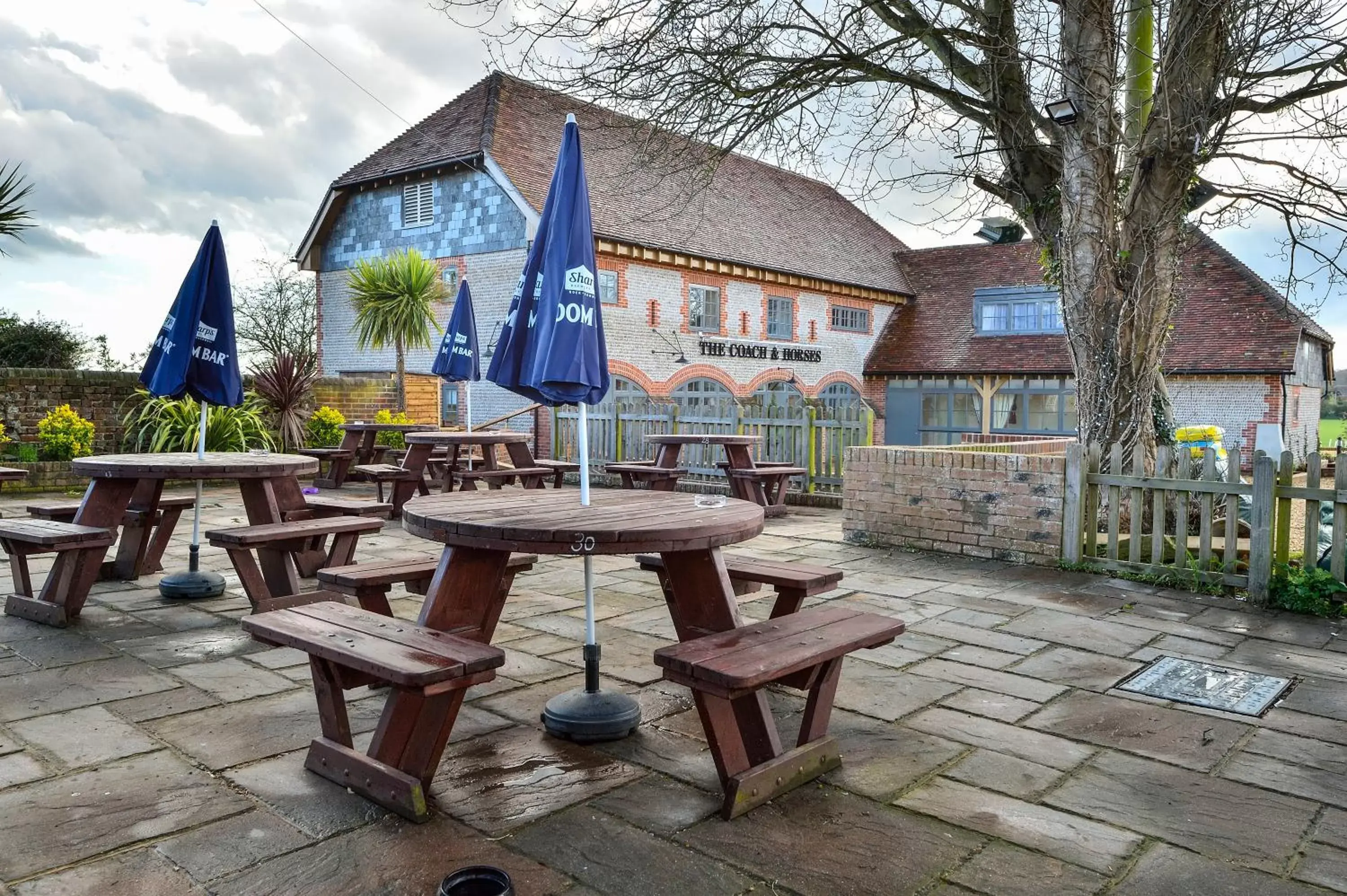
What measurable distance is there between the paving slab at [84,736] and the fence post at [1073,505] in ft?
19.7

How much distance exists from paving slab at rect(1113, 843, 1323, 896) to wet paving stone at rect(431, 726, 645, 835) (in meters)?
1.51

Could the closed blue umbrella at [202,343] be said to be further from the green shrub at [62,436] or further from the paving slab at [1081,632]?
the green shrub at [62,436]

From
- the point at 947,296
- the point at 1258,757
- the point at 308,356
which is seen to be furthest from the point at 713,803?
the point at 947,296

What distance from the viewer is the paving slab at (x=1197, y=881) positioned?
8.05ft

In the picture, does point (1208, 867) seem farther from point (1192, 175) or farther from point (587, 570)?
point (1192, 175)

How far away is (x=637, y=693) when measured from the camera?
13.3ft

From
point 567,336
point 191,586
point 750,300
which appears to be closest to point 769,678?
point 567,336

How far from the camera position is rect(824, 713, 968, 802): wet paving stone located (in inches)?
123

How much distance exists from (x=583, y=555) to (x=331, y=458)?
1038cm

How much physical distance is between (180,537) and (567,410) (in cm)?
803

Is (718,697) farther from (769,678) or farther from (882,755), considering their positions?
(882,755)

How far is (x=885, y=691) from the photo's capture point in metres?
4.14

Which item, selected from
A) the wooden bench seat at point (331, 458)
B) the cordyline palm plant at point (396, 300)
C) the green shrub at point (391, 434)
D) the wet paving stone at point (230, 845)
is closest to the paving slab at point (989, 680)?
the wet paving stone at point (230, 845)

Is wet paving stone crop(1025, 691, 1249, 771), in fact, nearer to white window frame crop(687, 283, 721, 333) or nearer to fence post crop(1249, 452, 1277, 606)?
fence post crop(1249, 452, 1277, 606)
